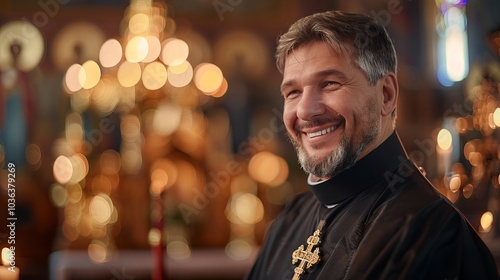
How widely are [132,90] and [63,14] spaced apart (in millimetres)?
3196

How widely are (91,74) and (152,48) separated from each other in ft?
2.20

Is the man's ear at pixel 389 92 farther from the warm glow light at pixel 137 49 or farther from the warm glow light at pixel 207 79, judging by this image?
the warm glow light at pixel 207 79

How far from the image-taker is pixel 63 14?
9031 mm

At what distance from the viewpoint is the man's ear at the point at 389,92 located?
253 cm

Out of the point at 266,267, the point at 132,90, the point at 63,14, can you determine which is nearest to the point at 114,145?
the point at 63,14

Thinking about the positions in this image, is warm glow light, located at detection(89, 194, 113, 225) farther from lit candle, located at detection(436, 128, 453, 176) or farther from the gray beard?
the gray beard

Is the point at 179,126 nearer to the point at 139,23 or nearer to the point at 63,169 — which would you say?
the point at 139,23

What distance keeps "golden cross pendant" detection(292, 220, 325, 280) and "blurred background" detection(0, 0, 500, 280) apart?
59 centimetres

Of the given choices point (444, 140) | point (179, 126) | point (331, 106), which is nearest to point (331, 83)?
point (331, 106)

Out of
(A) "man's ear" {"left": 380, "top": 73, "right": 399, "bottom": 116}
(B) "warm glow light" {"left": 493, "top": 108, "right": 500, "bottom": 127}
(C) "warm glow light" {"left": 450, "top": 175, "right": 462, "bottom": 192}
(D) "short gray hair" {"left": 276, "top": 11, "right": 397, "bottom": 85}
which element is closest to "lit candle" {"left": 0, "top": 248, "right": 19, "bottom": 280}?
(D) "short gray hair" {"left": 276, "top": 11, "right": 397, "bottom": 85}

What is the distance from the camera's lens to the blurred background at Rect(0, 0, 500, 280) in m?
5.73

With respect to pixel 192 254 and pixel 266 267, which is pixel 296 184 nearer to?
pixel 192 254

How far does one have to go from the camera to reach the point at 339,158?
98.0 inches

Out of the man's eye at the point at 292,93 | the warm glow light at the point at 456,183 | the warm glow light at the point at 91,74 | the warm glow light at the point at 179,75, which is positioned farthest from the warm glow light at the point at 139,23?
the man's eye at the point at 292,93
